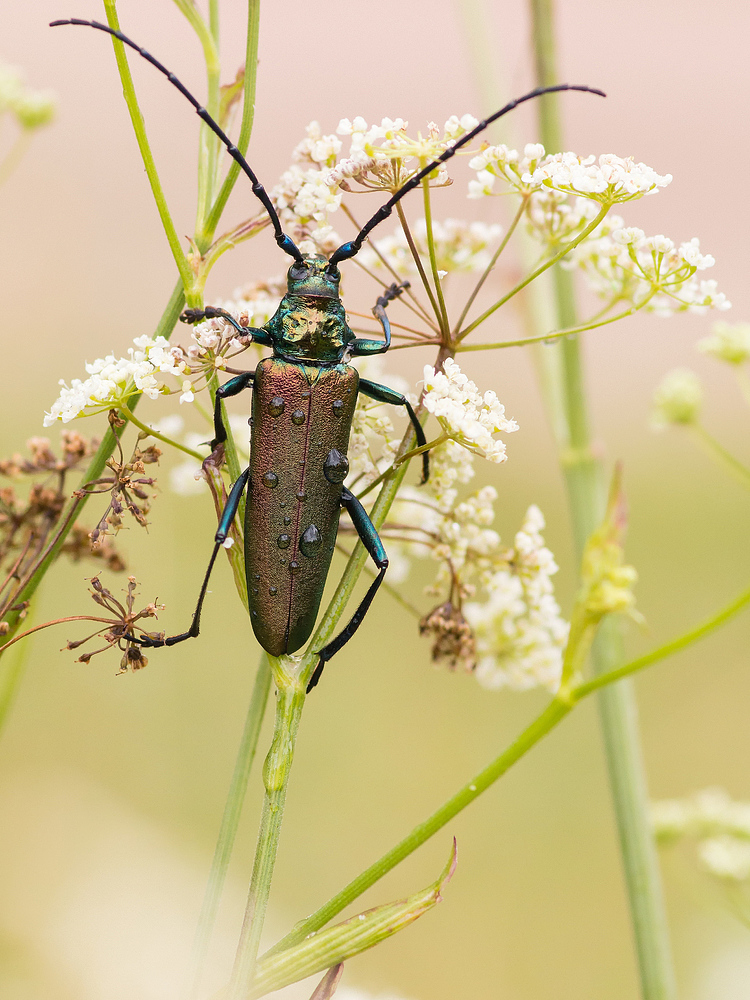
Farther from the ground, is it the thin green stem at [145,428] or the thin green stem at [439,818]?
the thin green stem at [145,428]

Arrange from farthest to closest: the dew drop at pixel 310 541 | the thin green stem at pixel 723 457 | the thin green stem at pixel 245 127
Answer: the thin green stem at pixel 723 457 < the dew drop at pixel 310 541 < the thin green stem at pixel 245 127

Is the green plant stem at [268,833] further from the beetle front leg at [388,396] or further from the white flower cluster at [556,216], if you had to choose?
the white flower cluster at [556,216]

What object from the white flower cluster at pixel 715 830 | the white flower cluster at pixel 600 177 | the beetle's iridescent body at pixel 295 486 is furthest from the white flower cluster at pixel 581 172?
the white flower cluster at pixel 715 830

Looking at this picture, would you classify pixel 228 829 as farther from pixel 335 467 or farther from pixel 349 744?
pixel 349 744

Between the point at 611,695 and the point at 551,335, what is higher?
the point at 551,335

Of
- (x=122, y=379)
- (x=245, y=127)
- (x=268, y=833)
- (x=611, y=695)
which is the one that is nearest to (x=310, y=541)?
(x=122, y=379)

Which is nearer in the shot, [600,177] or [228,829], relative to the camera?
[228,829]
